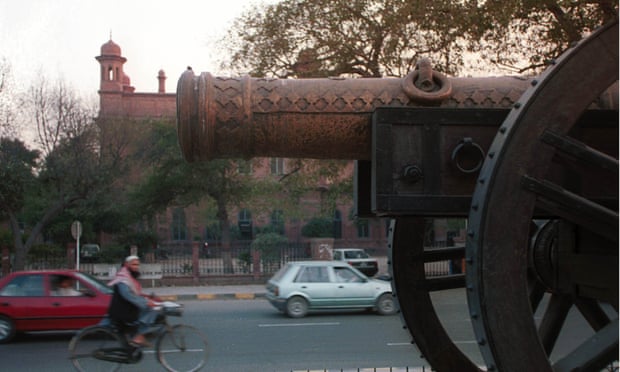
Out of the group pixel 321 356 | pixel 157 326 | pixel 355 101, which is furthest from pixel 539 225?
pixel 321 356

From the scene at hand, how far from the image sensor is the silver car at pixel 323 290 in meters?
15.5

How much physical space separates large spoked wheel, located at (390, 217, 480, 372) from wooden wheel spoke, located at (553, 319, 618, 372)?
1.39 metres

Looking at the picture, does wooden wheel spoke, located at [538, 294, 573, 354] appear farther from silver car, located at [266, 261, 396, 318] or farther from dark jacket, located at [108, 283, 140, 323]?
silver car, located at [266, 261, 396, 318]

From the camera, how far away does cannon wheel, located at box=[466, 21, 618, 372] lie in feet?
9.73

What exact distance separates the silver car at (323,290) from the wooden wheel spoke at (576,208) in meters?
12.7

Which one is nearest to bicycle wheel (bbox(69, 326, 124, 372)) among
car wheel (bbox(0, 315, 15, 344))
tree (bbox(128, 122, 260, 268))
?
car wheel (bbox(0, 315, 15, 344))

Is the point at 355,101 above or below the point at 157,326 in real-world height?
above

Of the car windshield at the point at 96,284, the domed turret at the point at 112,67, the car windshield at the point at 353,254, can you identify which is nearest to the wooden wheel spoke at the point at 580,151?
the car windshield at the point at 96,284

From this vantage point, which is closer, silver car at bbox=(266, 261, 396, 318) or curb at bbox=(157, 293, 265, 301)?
silver car at bbox=(266, 261, 396, 318)

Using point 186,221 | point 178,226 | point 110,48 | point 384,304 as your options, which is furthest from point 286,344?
point 110,48

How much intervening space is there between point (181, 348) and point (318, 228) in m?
38.7

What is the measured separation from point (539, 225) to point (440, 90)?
4.37ft

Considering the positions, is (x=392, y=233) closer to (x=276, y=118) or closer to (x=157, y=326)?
(x=276, y=118)

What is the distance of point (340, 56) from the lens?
21.1 m
